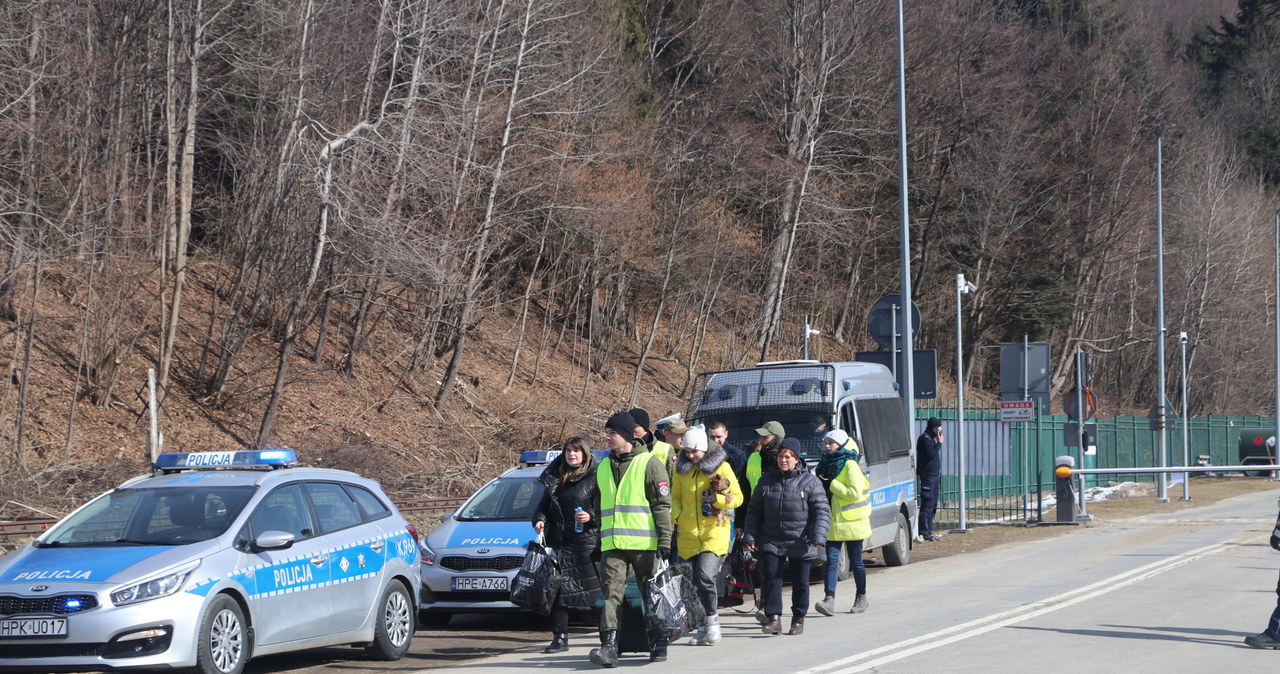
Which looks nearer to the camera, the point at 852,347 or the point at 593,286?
the point at 593,286

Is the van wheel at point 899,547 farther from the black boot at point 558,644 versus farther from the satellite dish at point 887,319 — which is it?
the black boot at point 558,644

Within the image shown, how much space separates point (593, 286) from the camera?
33000mm

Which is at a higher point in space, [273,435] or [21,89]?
[21,89]

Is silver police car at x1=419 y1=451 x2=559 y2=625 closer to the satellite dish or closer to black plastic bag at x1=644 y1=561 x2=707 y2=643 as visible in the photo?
black plastic bag at x1=644 y1=561 x2=707 y2=643

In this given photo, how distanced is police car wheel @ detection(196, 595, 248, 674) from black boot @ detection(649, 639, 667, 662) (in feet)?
9.69

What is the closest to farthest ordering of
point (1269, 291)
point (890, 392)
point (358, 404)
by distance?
point (890, 392) → point (358, 404) → point (1269, 291)

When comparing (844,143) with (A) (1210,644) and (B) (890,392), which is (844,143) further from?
(A) (1210,644)

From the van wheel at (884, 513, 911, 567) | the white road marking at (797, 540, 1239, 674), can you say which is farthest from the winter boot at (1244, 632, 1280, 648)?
the van wheel at (884, 513, 911, 567)

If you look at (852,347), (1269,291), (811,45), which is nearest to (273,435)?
(811,45)

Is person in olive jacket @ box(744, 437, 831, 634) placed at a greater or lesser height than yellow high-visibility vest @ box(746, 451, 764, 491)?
lesser

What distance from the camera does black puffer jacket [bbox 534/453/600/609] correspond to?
1036cm

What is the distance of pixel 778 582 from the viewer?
11.3 m

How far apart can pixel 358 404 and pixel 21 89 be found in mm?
9224

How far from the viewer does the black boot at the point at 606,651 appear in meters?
9.65
